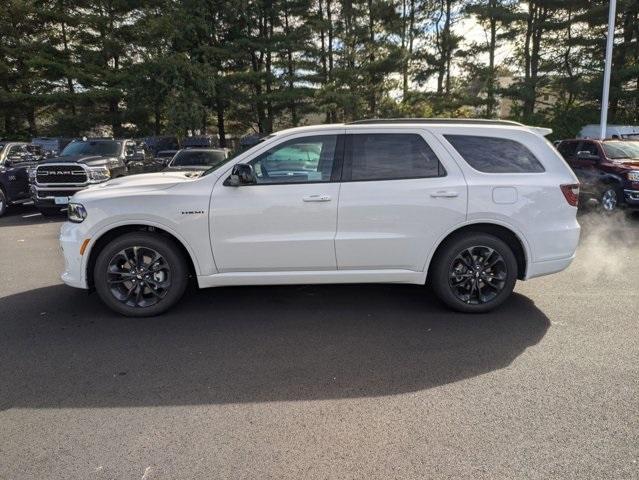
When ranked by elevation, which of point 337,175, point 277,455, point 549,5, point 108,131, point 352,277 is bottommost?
point 277,455

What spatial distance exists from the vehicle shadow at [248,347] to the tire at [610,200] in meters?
6.99

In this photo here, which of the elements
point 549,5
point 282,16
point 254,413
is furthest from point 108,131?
point 254,413

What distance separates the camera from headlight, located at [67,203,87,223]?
4.68 metres

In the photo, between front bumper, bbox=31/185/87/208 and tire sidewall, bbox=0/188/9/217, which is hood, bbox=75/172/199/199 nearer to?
front bumper, bbox=31/185/87/208

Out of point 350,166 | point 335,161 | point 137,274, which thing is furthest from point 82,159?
point 350,166

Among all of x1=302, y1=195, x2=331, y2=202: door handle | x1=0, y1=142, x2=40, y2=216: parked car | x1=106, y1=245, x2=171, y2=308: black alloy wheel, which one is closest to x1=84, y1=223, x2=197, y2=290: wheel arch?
x1=106, y1=245, x2=171, y2=308: black alloy wheel

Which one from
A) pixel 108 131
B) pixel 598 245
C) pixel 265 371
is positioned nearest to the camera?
pixel 265 371

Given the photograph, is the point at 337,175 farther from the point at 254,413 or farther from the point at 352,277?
the point at 254,413

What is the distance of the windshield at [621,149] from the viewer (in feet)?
37.2

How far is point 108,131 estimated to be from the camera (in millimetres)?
32531

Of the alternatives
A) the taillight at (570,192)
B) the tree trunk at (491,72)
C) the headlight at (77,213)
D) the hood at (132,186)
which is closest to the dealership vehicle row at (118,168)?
the hood at (132,186)

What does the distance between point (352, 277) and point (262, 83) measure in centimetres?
2605

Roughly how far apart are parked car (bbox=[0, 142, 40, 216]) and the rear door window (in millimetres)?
10739

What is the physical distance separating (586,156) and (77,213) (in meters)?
11.3
